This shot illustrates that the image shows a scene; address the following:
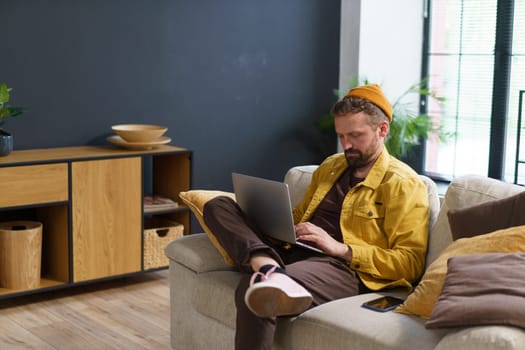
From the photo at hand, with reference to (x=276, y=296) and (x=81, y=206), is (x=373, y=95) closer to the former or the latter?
(x=276, y=296)

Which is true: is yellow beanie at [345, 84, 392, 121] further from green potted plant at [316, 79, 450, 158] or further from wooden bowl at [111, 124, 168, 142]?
green potted plant at [316, 79, 450, 158]

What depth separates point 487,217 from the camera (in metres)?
2.82

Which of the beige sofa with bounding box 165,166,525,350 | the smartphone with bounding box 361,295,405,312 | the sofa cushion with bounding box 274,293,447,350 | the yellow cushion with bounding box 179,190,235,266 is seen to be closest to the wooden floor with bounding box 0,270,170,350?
the beige sofa with bounding box 165,166,525,350

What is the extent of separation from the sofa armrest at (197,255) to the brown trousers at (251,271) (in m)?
0.14

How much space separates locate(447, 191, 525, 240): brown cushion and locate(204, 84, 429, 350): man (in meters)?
0.21

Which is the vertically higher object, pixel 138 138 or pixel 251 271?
pixel 138 138

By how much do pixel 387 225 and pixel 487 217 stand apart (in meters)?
0.40

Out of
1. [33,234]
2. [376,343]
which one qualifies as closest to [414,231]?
[376,343]

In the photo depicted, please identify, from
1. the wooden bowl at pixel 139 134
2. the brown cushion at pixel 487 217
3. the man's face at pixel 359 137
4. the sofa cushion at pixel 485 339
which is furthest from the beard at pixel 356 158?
the wooden bowl at pixel 139 134

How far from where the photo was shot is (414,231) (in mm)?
3039

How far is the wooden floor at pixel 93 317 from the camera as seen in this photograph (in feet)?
12.1

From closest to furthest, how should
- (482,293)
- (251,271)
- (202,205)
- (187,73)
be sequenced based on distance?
(482,293) → (251,271) → (202,205) → (187,73)

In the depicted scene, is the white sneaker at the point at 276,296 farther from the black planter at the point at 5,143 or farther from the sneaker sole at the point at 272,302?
the black planter at the point at 5,143

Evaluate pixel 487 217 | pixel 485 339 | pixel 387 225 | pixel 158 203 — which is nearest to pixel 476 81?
pixel 158 203
